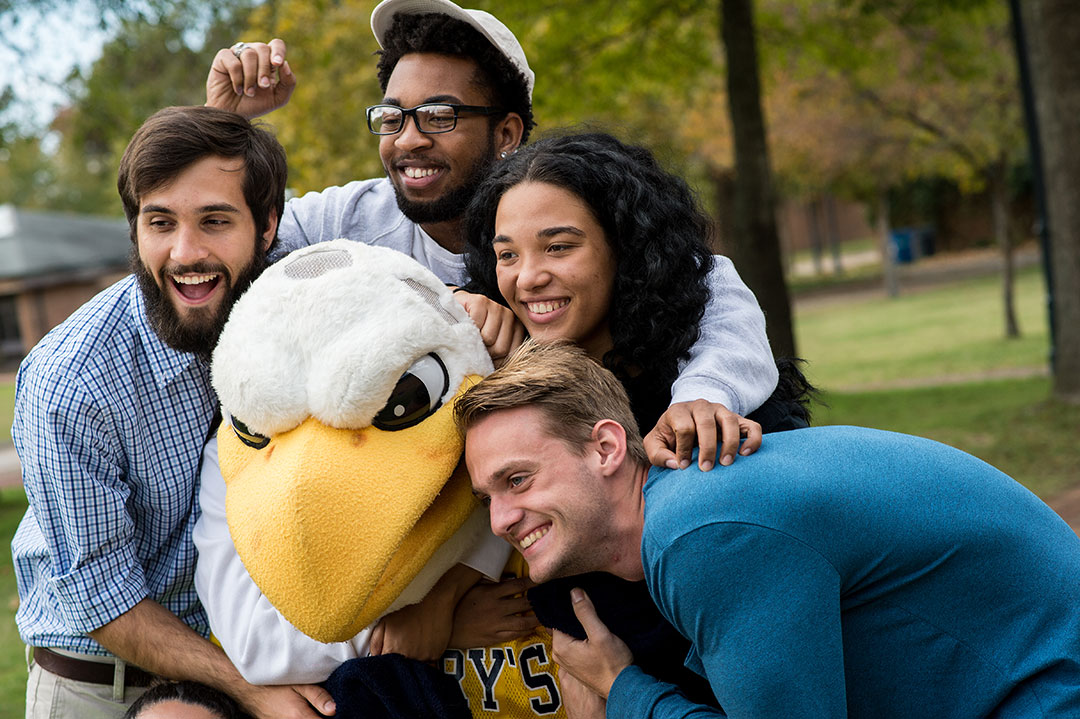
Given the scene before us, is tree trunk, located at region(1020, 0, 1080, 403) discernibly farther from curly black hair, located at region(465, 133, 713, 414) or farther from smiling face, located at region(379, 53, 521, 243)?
curly black hair, located at region(465, 133, 713, 414)

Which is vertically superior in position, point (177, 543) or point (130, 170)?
point (130, 170)

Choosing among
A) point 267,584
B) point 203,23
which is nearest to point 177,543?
point 267,584

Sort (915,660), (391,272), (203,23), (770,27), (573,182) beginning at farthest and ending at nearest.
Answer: (203,23), (770,27), (573,182), (391,272), (915,660)

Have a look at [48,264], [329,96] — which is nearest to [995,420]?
[329,96]

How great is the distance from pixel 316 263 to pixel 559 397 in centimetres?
66

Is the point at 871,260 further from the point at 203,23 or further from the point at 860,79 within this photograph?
the point at 203,23

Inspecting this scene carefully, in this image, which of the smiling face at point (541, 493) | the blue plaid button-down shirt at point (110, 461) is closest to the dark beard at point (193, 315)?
the blue plaid button-down shirt at point (110, 461)

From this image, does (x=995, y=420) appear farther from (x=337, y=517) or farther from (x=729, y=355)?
(x=337, y=517)

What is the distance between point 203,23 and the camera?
14258mm

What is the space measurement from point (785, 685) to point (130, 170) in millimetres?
2174

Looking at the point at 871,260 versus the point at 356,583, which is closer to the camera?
the point at 356,583

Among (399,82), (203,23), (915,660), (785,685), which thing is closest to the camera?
Answer: (785,685)

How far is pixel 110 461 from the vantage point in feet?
9.50

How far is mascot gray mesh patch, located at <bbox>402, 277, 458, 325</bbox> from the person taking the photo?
243 cm
